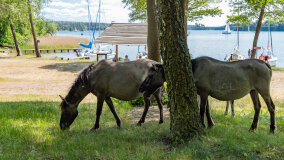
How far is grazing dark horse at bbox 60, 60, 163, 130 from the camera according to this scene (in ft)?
22.9

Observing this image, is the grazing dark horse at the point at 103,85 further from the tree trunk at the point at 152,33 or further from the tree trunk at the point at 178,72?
the tree trunk at the point at 152,33

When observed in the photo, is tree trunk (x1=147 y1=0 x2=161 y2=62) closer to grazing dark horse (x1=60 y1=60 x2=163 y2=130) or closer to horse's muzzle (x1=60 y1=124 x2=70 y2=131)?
grazing dark horse (x1=60 y1=60 x2=163 y2=130)

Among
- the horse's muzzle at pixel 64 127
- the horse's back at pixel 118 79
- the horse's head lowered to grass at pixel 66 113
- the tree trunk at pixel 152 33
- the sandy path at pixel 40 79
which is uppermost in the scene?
the tree trunk at pixel 152 33

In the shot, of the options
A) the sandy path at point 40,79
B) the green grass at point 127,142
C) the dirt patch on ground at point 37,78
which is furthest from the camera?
the dirt patch on ground at point 37,78

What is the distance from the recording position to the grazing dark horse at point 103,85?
6.98m

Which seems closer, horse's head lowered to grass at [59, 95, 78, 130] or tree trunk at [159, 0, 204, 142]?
tree trunk at [159, 0, 204, 142]

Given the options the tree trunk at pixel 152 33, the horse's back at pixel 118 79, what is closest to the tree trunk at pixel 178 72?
the horse's back at pixel 118 79

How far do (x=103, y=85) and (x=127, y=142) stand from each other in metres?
1.90

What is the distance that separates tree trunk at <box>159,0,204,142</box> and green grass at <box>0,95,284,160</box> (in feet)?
1.10

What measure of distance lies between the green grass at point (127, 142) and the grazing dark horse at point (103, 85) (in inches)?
18.8

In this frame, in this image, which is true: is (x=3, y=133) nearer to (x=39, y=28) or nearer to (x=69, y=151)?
(x=69, y=151)

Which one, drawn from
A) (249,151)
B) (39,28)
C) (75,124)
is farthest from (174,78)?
(39,28)

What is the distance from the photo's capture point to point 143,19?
47844 mm

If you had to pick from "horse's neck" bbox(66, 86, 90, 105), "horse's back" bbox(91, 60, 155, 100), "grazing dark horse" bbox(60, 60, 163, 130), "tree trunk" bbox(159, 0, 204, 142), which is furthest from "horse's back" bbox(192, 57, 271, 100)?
"horse's neck" bbox(66, 86, 90, 105)
